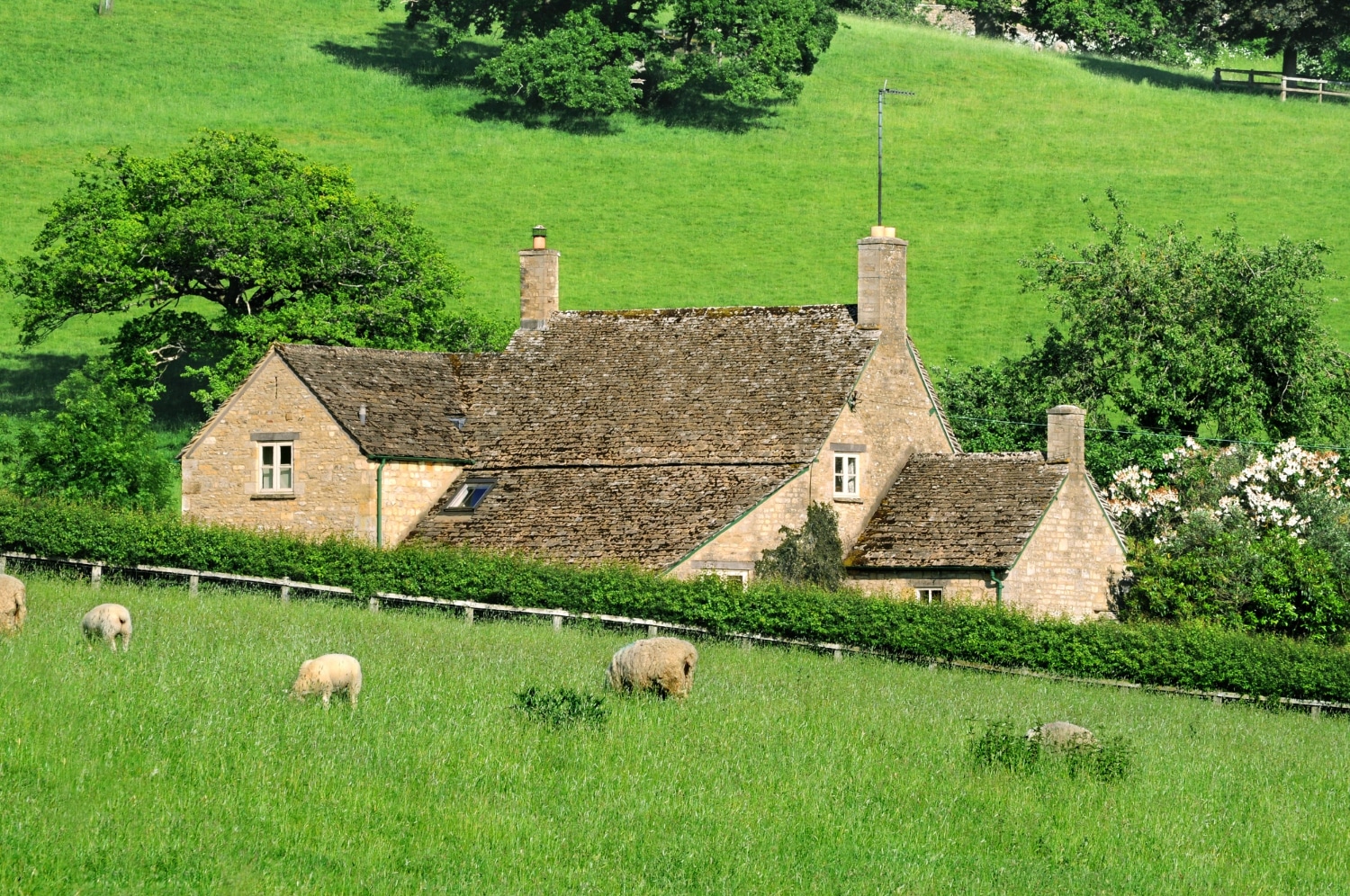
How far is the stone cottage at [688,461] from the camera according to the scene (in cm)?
4722

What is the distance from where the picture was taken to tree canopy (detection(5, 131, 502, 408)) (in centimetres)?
5828

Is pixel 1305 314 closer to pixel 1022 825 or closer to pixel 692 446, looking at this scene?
pixel 692 446

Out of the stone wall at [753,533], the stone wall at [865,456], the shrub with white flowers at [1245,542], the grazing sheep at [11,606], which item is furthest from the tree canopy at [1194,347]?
the grazing sheep at [11,606]

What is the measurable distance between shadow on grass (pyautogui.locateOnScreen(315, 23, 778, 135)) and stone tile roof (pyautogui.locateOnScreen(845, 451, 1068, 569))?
57.6 m

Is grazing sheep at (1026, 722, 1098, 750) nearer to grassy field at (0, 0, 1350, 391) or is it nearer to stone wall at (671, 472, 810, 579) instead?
stone wall at (671, 472, 810, 579)

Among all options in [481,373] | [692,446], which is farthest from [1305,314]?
[481,373]

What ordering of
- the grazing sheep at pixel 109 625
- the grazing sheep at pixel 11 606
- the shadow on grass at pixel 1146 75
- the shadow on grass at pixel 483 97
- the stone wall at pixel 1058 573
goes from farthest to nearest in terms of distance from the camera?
the shadow on grass at pixel 1146 75 < the shadow on grass at pixel 483 97 < the stone wall at pixel 1058 573 < the grazing sheep at pixel 11 606 < the grazing sheep at pixel 109 625

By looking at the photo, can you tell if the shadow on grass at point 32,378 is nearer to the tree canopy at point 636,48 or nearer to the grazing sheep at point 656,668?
the tree canopy at point 636,48

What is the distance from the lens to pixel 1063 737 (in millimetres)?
27016

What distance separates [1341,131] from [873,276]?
226 feet

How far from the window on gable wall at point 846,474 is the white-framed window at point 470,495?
9463mm

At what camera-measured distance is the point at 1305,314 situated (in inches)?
2260

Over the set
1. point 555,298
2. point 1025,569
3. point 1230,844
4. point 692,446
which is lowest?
point 1230,844

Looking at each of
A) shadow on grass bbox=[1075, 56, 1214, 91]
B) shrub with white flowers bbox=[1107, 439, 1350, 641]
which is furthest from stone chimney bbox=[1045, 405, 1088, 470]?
shadow on grass bbox=[1075, 56, 1214, 91]
